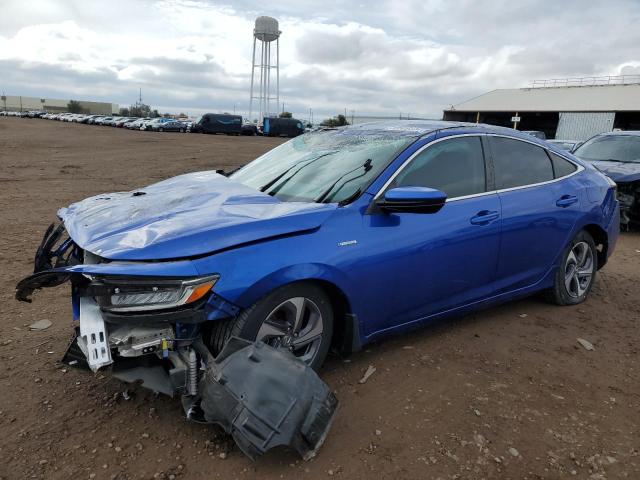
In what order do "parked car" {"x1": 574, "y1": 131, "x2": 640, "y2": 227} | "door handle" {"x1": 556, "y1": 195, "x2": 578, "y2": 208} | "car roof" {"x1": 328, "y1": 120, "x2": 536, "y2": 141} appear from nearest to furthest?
"car roof" {"x1": 328, "y1": 120, "x2": 536, "y2": 141} → "door handle" {"x1": 556, "y1": 195, "x2": 578, "y2": 208} → "parked car" {"x1": 574, "y1": 131, "x2": 640, "y2": 227}

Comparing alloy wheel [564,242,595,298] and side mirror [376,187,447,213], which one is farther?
alloy wheel [564,242,595,298]

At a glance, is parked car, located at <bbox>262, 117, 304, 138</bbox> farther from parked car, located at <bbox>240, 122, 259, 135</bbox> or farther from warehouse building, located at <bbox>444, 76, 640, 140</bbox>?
warehouse building, located at <bbox>444, 76, 640, 140</bbox>

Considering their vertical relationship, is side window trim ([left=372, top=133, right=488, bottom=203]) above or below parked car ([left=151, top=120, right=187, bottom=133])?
above

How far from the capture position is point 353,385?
3299 millimetres

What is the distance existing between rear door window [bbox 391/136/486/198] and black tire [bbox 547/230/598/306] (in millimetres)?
1299

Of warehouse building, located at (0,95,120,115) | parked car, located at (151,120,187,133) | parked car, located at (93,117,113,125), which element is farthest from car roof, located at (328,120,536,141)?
warehouse building, located at (0,95,120,115)

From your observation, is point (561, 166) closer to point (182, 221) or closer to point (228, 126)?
point (182, 221)

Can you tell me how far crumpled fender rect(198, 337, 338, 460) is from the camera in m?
2.36

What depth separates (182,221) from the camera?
294 centimetres

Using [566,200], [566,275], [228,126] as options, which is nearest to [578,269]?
[566,275]

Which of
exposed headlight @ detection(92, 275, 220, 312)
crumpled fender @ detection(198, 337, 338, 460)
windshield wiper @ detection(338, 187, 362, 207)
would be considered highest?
windshield wiper @ detection(338, 187, 362, 207)

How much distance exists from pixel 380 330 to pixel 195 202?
1.45 m

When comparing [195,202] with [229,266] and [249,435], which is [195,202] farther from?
[249,435]

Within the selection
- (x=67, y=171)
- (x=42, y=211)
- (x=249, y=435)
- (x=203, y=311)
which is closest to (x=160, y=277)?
(x=203, y=311)
